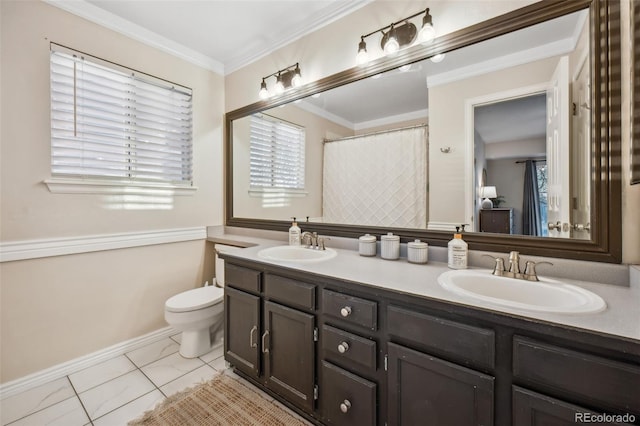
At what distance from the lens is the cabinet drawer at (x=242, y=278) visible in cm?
159

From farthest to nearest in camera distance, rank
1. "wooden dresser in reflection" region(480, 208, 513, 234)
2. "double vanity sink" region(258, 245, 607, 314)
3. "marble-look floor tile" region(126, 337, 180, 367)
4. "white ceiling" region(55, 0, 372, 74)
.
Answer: "marble-look floor tile" region(126, 337, 180, 367), "white ceiling" region(55, 0, 372, 74), "wooden dresser in reflection" region(480, 208, 513, 234), "double vanity sink" region(258, 245, 607, 314)

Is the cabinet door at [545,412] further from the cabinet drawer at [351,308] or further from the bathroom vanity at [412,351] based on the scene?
the cabinet drawer at [351,308]

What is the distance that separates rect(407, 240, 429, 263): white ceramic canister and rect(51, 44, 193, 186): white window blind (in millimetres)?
2076

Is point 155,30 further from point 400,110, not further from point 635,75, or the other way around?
point 635,75

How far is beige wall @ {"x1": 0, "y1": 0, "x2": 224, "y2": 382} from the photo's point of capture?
5.37 ft

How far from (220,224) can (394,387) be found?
88.6 inches

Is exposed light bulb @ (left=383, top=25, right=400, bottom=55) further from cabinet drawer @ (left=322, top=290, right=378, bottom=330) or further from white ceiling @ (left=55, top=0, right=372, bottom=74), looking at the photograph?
cabinet drawer @ (left=322, top=290, right=378, bottom=330)

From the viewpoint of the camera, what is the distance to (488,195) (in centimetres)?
138

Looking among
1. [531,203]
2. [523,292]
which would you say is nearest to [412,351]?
[523,292]

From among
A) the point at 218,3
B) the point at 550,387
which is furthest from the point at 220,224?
the point at 550,387

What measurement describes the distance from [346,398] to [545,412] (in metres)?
0.74

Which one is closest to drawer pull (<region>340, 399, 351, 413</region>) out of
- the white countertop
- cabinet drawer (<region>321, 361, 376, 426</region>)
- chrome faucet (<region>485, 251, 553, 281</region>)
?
cabinet drawer (<region>321, 361, 376, 426</region>)

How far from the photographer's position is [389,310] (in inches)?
42.4

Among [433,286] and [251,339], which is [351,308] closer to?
[433,286]
